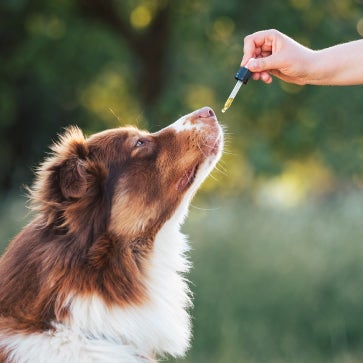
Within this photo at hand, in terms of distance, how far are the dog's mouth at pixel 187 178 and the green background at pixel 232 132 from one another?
5.26ft

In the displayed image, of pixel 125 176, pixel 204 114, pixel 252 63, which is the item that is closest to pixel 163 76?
pixel 204 114

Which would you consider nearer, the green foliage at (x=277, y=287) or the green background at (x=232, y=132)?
the green foliage at (x=277, y=287)

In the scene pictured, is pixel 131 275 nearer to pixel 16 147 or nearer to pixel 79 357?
pixel 79 357

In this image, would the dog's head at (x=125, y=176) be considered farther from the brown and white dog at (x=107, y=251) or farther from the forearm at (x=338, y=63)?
the forearm at (x=338, y=63)

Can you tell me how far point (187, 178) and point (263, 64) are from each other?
31.7 inches

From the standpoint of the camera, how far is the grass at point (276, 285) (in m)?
9.55

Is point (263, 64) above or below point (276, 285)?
below

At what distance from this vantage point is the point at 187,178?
4746 millimetres

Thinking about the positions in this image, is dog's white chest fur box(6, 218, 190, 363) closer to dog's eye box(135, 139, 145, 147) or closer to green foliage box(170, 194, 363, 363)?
dog's eye box(135, 139, 145, 147)

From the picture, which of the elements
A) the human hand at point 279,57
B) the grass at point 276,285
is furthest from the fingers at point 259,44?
the grass at point 276,285

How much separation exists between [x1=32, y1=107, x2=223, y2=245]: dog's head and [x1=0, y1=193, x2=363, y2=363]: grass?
4795 millimetres

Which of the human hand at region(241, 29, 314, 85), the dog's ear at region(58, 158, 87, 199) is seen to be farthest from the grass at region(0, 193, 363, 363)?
the dog's ear at region(58, 158, 87, 199)

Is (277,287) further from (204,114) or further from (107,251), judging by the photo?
(107,251)

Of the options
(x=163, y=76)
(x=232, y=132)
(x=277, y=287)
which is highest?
(x=163, y=76)
